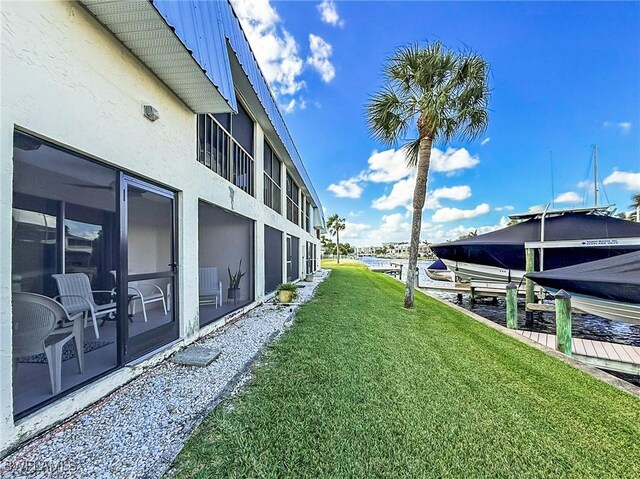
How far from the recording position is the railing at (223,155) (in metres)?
5.29

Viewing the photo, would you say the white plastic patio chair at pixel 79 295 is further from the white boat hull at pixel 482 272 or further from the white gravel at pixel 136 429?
the white boat hull at pixel 482 272

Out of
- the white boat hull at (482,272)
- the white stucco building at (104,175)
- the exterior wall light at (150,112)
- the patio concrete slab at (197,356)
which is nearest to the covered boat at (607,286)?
the white boat hull at (482,272)

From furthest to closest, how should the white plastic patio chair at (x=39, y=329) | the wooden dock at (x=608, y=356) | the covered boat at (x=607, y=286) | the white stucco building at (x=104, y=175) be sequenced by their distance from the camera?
the covered boat at (x=607, y=286) → the wooden dock at (x=608, y=356) → the white plastic patio chair at (x=39, y=329) → the white stucco building at (x=104, y=175)

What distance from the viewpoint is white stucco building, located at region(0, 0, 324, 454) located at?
7.37 ft

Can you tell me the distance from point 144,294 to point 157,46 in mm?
4682

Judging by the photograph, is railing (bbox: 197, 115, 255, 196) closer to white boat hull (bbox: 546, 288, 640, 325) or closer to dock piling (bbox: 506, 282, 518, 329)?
dock piling (bbox: 506, 282, 518, 329)

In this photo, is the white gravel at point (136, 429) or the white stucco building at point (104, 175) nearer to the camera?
the white gravel at point (136, 429)

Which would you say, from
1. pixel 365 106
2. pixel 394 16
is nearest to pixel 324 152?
pixel 394 16

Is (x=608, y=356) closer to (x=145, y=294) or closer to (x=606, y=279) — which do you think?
(x=606, y=279)

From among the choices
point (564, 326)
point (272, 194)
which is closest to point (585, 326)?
point (564, 326)

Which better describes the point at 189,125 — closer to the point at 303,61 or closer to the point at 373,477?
the point at 373,477

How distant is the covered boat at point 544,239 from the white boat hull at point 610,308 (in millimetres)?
4507

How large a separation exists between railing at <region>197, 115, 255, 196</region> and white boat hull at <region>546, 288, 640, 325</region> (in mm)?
8138

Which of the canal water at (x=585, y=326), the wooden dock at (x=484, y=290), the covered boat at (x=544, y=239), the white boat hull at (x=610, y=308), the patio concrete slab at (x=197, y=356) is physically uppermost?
the covered boat at (x=544, y=239)
